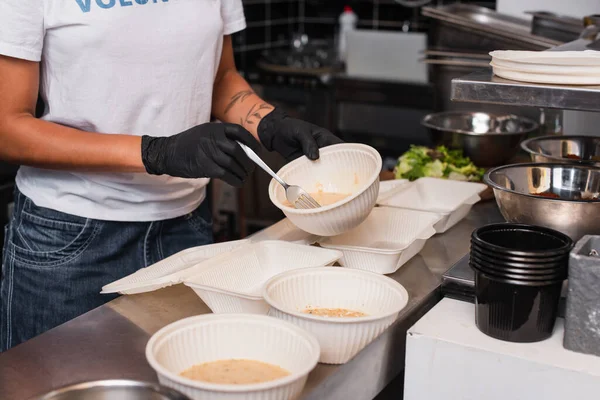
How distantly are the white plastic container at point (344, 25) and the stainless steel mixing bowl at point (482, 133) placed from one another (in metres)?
2.60

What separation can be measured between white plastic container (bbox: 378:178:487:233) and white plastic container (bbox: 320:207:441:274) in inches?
4.6

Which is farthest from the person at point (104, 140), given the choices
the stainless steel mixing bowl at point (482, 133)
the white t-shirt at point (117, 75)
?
the stainless steel mixing bowl at point (482, 133)

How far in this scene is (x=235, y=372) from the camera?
1270 mm

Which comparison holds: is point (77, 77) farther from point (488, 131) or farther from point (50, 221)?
point (488, 131)

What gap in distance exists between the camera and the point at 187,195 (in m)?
2.15

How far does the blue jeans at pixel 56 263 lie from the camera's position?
1.97 metres

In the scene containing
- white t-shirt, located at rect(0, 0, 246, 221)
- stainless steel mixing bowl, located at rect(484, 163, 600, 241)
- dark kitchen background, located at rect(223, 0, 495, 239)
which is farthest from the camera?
dark kitchen background, located at rect(223, 0, 495, 239)

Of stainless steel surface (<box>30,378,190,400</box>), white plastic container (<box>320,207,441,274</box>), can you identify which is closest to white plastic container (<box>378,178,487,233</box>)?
white plastic container (<box>320,207,441,274</box>)

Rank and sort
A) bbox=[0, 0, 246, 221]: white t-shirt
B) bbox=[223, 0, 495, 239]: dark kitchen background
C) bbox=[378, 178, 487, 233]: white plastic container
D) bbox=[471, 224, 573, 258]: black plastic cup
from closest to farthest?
bbox=[471, 224, 573, 258]: black plastic cup < bbox=[0, 0, 246, 221]: white t-shirt < bbox=[378, 178, 487, 233]: white plastic container < bbox=[223, 0, 495, 239]: dark kitchen background

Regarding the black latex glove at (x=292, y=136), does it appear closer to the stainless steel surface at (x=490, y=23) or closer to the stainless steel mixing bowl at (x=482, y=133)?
the stainless steel mixing bowl at (x=482, y=133)

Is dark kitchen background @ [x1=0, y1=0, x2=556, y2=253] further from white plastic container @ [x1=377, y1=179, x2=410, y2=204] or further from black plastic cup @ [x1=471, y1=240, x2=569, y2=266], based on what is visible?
black plastic cup @ [x1=471, y1=240, x2=569, y2=266]

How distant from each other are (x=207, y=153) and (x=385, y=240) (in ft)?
1.63

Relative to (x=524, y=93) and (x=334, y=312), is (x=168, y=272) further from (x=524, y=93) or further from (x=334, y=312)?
(x=524, y=93)

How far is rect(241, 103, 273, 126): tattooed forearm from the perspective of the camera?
218 cm
